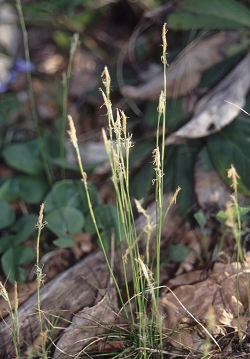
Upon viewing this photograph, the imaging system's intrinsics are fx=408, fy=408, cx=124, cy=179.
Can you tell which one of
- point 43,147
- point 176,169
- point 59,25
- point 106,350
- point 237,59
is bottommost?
point 106,350

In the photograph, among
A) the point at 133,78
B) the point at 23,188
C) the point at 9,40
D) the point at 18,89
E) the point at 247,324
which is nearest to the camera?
the point at 247,324

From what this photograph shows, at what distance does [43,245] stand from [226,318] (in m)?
0.74

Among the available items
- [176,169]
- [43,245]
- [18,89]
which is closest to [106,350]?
[43,245]

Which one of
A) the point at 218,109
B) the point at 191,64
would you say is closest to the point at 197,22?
the point at 191,64

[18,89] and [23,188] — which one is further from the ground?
[18,89]

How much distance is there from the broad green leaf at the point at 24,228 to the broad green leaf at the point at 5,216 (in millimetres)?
24

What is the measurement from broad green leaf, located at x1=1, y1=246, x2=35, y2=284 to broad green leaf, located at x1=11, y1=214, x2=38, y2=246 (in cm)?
3

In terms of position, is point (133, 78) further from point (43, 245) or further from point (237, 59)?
point (43, 245)

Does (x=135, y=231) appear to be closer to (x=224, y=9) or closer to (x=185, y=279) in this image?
(x=185, y=279)

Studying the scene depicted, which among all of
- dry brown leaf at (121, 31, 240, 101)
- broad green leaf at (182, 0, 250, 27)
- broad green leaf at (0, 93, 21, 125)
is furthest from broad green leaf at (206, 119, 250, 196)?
broad green leaf at (0, 93, 21, 125)

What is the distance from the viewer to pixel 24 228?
150cm

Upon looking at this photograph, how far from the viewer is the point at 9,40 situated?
2990 mm

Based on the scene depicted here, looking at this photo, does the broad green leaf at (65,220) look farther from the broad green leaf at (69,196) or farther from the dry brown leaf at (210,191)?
the dry brown leaf at (210,191)

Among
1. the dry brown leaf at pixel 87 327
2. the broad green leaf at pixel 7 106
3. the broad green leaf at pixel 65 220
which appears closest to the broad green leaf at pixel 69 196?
the broad green leaf at pixel 65 220
